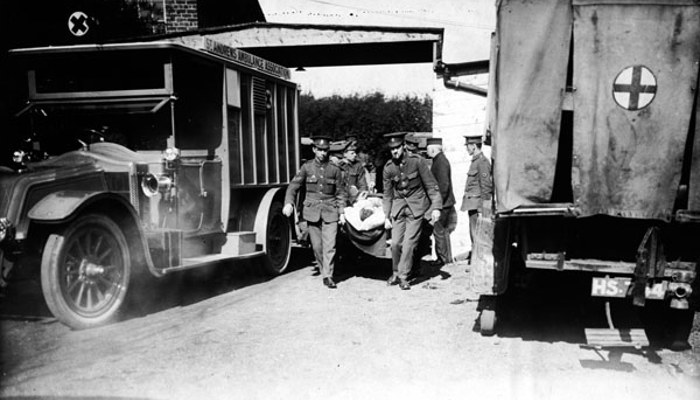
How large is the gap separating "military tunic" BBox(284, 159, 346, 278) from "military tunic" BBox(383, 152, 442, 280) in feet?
2.20

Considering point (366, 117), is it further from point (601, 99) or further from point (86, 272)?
point (601, 99)

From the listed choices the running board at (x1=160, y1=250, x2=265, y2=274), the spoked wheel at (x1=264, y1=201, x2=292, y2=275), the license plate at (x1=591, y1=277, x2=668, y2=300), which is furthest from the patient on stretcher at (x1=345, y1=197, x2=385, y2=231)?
the license plate at (x1=591, y1=277, x2=668, y2=300)

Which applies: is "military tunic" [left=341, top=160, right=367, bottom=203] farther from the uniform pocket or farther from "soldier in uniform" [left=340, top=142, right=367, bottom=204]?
the uniform pocket

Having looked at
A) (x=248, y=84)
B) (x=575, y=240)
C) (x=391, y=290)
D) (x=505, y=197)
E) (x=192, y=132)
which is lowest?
(x=391, y=290)

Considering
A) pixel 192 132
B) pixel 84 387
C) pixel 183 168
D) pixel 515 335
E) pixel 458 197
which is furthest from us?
pixel 458 197

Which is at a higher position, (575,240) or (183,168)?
(183,168)

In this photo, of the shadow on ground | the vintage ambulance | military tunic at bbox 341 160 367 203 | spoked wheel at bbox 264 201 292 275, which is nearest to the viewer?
the vintage ambulance

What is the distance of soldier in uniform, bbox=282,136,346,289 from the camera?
26.2 feet

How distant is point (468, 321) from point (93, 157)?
414cm

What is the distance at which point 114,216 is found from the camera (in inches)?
228

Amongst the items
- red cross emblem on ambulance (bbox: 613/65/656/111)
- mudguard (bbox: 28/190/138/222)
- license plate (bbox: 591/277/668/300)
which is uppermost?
red cross emblem on ambulance (bbox: 613/65/656/111)

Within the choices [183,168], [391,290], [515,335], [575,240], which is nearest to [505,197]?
[575,240]

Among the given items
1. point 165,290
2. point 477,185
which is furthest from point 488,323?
point 477,185

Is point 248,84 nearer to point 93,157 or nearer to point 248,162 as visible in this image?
point 248,162
